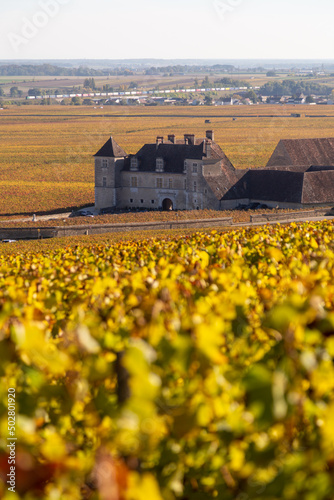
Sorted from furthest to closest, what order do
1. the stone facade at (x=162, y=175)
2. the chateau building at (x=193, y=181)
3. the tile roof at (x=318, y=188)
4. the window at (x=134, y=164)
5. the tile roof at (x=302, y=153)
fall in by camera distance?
the tile roof at (x=302, y=153)
the window at (x=134, y=164)
the stone facade at (x=162, y=175)
the chateau building at (x=193, y=181)
the tile roof at (x=318, y=188)

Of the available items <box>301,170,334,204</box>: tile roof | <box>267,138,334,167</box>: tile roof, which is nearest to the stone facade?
<box>301,170,334,204</box>: tile roof

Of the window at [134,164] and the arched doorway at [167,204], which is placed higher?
the window at [134,164]

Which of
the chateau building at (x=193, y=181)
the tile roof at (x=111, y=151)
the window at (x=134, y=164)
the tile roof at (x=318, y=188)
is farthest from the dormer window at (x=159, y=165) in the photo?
the tile roof at (x=318, y=188)

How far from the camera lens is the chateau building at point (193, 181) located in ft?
225

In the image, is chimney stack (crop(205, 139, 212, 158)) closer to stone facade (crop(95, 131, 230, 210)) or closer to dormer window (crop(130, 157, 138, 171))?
stone facade (crop(95, 131, 230, 210))

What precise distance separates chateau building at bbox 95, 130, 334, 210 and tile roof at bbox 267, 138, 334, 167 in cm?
528

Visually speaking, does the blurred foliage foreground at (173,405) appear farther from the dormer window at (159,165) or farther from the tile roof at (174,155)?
the dormer window at (159,165)

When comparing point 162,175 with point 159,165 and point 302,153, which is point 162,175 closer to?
point 159,165

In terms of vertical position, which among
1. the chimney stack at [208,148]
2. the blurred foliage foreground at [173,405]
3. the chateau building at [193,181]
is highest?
the blurred foliage foreground at [173,405]

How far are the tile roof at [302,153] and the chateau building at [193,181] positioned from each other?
17.3ft

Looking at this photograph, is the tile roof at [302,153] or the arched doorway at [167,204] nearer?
the arched doorway at [167,204]

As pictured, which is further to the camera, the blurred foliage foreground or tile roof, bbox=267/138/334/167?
tile roof, bbox=267/138/334/167

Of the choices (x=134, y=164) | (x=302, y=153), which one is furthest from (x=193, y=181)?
(x=302, y=153)

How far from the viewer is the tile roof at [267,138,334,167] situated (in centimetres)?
8288
